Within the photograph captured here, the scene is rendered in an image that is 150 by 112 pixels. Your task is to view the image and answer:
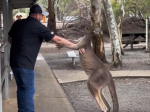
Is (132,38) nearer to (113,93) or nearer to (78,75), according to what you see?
(78,75)

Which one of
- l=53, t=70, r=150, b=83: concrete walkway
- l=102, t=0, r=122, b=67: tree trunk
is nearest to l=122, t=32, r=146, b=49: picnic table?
l=102, t=0, r=122, b=67: tree trunk

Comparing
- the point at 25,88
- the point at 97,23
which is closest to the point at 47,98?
the point at 25,88

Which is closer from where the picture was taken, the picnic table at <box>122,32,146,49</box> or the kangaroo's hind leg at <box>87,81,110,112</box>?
the kangaroo's hind leg at <box>87,81,110,112</box>

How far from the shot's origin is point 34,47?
17.1 feet

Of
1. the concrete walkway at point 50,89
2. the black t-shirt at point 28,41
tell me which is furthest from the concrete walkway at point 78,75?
the black t-shirt at point 28,41

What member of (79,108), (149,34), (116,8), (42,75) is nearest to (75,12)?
(116,8)

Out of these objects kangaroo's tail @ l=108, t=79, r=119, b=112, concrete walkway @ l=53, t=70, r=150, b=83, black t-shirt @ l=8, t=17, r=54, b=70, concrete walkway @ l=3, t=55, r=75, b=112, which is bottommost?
concrete walkway @ l=53, t=70, r=150, b=83

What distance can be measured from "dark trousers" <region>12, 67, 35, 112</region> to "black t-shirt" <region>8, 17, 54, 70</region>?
9cm

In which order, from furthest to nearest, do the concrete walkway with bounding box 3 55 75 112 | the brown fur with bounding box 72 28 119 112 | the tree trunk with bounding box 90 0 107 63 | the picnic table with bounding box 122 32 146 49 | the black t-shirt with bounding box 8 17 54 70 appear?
the picnic table with bounding box 122 32 146 49
the tree trunk with bounding box 90 0 107 63
the concrete walkway with bounding box 3 55 75 112
the brown fur with bounding box 72 28 119 112
the black t-shirt with bounding box 8 17 54 70

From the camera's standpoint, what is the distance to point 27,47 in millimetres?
5168

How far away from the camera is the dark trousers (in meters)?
5.21

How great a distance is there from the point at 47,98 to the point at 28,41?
3.06 meters

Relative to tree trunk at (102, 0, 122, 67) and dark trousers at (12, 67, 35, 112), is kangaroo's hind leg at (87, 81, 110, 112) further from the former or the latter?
tree trunk at (102, 0, 122, 67)

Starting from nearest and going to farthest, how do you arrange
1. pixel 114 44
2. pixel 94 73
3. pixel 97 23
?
1. pixel 94 73
2. pixel 114 44
3. pixel 97 23
